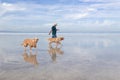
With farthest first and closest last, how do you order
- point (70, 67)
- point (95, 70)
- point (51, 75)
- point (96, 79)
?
point (70, 67), point (95, 70), point (51, 75), point (96, 79)

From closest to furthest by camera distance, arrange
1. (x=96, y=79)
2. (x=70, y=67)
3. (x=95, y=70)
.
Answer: (x=96, y=79) < (x=95, y=70) < (x=70, y=67)

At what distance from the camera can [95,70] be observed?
1166cm

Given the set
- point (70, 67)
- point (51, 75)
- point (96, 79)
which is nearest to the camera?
point (96, 79)

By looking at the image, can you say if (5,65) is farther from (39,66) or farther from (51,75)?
(51,75)

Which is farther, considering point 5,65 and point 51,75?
point 5,65

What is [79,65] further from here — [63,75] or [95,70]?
[63,75]

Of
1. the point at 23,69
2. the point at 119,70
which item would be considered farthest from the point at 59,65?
the point at 119,70

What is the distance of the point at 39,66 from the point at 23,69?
107cm

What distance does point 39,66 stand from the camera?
1274 cm

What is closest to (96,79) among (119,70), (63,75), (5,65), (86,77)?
(86,77)

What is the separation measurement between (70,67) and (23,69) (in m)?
2.27

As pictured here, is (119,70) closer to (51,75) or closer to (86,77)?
(86,77)

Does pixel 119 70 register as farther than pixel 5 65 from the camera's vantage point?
No

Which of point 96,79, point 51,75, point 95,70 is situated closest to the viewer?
point 96,79
